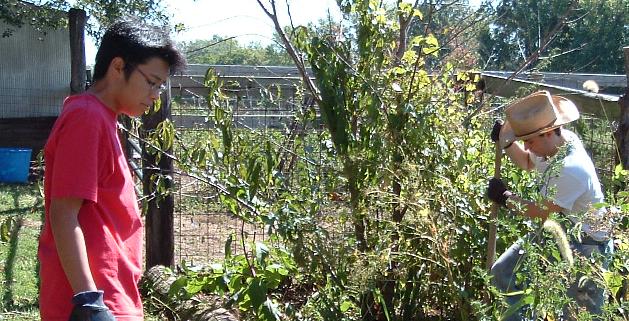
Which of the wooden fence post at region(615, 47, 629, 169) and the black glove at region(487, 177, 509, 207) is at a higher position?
the wooden fence post at region(615, 47, 629, 169)

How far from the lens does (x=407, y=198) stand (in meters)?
4.20

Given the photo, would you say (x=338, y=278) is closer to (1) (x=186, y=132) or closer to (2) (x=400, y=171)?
(2) (x=400, y=171)

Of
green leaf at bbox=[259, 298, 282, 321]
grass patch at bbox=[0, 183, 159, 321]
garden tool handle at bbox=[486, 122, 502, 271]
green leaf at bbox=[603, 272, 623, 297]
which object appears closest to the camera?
green leaf at bbox=[603, 272, 623, 297]

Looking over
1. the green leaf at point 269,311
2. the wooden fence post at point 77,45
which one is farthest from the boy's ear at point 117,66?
the wooden fence post at point 77,45

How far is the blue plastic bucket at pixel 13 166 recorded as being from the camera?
43.9 feet

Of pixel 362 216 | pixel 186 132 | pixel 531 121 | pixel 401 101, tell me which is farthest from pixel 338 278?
pixel 186 132

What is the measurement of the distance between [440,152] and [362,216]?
0.53m

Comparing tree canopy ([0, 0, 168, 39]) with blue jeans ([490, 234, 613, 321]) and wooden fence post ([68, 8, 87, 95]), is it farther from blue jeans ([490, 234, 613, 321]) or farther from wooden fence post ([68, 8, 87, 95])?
blue jeans ([490, 234, 613, 321])

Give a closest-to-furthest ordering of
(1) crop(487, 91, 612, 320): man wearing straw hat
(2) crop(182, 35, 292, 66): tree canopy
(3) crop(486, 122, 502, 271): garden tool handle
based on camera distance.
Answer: (1) crop(487, 91, 612, 320): man wearing straw hat < (3) crop(486, 122, 502, 271): garden tool handle < (2) crop(182, 35, 292, 66): tree canopy

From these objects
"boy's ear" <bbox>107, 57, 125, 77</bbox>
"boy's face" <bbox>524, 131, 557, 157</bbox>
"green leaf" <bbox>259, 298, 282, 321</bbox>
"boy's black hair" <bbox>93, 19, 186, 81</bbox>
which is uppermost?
"boy's black hair" <bbox>93, 19, 186, 81</bbox>

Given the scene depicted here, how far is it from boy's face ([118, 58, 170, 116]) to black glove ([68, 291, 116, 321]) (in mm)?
578

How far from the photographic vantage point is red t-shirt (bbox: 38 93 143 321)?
2.34m

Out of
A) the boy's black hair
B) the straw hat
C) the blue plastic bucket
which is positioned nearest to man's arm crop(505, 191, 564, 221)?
the straw hat

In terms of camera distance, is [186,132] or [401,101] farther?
[186,132]
